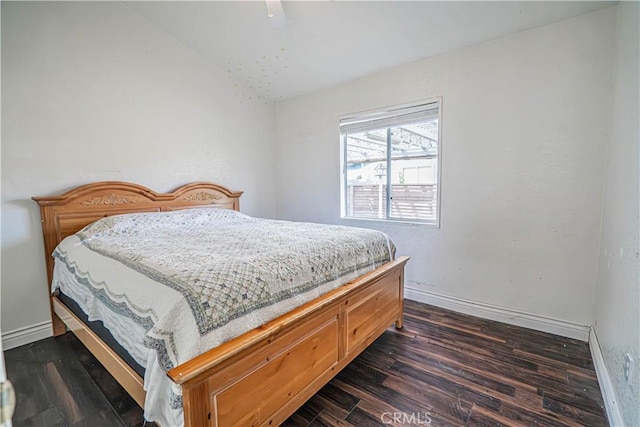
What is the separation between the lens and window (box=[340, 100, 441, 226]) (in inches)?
119

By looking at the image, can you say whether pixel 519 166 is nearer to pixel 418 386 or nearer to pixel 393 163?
pixel 393 163

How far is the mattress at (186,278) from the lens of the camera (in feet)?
3.93

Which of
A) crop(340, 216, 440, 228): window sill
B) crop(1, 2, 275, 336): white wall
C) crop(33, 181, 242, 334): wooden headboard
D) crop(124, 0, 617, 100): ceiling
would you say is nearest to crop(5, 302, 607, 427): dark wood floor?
crop(1, 2, 275, 336): white wall

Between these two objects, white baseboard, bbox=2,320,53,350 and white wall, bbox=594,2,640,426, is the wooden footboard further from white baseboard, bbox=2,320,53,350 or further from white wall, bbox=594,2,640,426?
white baseboard, bbox=2,320,53,350

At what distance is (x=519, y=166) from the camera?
2.48m

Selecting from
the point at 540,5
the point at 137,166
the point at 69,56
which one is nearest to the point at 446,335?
the point at 540,5

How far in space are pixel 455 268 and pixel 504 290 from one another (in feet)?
1.40

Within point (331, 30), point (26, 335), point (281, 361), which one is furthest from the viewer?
point (331, 30)

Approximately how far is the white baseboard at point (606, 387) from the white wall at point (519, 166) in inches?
11.8

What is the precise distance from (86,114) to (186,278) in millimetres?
2236

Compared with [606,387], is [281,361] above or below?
above

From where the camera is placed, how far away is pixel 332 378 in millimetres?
1876

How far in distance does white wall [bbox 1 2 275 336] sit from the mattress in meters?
0.37

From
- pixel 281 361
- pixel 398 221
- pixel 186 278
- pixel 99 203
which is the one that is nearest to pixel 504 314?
pixel 398 221
